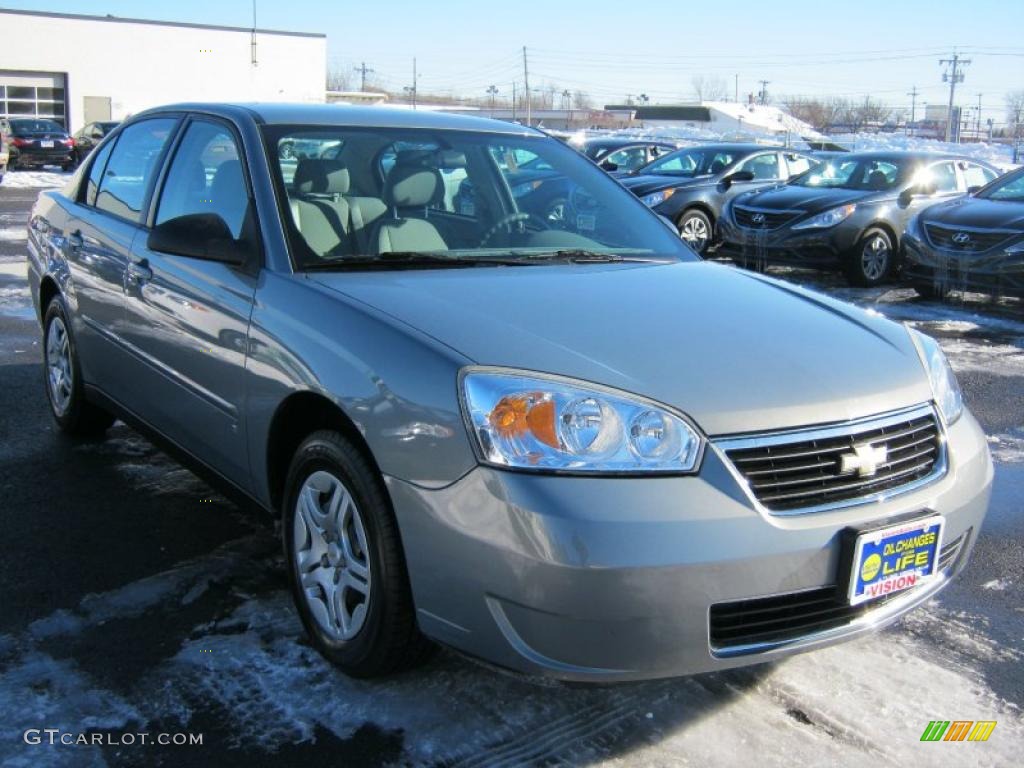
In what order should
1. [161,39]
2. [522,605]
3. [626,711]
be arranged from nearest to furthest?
[522,605], [626,711], [161,39]

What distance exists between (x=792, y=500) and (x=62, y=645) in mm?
2172

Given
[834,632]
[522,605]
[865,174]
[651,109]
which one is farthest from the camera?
[651,109]

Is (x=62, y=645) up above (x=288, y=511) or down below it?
below

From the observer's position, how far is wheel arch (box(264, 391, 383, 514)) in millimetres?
2936

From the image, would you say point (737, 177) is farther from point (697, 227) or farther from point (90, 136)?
point (90, 136)

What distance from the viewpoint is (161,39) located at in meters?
49.3

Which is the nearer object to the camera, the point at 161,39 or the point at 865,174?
the point at 865,174

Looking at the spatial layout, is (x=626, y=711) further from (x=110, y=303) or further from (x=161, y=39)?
(x=161, y=39)

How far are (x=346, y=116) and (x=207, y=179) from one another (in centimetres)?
57

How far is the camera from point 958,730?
289 centimetres

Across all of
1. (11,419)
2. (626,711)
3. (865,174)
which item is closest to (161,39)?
(865,174)

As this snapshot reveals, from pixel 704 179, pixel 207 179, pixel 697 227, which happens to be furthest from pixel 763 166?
pixel 207 179

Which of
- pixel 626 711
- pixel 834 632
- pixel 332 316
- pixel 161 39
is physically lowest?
pixel 626 711

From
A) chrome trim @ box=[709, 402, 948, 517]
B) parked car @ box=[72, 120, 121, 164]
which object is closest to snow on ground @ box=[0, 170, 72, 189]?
parked car @ box=[72, 120, 121, 164]
